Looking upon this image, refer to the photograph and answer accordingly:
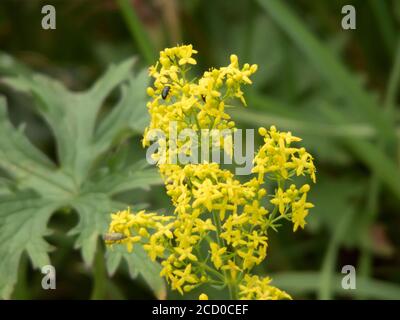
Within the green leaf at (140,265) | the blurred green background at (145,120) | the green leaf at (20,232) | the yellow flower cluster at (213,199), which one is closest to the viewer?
the yellow flower cluster at (213,199)

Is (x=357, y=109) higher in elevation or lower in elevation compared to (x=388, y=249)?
higher

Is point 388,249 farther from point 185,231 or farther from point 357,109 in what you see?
point 185,231

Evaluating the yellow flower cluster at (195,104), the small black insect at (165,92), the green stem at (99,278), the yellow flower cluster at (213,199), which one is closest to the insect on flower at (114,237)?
the yellow flower cluster at (213,199)

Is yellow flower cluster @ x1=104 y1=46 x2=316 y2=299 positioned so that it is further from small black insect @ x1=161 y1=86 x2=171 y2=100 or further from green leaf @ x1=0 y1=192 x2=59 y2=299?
green leaf @ x1=0 y1=192 x2=59 y2=299

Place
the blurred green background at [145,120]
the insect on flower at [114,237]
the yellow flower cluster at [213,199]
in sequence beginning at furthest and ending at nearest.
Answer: the blurred green background at [145,120], the insect on flower at [114,237], the yellow flower cluster at [213,199]

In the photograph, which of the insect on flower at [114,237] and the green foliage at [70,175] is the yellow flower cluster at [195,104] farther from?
the green foliage at [70,175]

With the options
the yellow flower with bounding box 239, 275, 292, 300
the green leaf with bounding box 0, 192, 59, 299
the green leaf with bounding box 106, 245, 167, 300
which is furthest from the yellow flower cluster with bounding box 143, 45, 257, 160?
the green leaf with bounding box 0, 192, 59, 299
